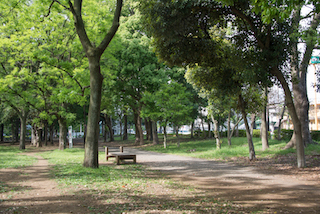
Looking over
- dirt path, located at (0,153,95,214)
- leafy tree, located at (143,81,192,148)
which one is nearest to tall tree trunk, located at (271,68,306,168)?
dirt path, located at (0,153,95,214)

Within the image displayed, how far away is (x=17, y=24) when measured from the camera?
1819 cm

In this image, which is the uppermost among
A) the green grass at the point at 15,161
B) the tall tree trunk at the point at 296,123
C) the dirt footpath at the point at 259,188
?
the tall tree trunk at the point at 296,123

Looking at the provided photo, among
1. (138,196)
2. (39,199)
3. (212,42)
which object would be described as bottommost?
(138,196)

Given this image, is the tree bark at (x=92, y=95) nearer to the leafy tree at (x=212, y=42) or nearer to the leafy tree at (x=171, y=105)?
the leafy tree at (x=212, y=42)

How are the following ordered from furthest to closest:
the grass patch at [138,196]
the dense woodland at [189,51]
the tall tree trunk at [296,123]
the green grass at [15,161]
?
the green grass at [15,161], the tall tree trunk at [296,123], the dense woodland at [189,51], the grass patch at [138,196]

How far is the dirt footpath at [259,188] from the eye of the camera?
541 centimetres

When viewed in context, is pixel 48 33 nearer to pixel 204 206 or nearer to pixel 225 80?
pixel 225 80

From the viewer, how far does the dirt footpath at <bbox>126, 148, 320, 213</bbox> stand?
213 inches

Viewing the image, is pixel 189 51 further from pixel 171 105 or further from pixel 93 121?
pixel 171 105

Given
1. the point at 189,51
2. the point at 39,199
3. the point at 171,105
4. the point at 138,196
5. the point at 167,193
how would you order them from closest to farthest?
the point at 39,199 → the point at 138,196 → the point at 167,193 → the point at 189,51 → the point at 171,105

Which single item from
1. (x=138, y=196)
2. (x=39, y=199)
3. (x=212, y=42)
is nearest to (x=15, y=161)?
(x=39, y=199)

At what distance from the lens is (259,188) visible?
7051 millimetres

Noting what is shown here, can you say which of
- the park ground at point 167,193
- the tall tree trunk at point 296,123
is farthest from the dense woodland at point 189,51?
the park ground at point 167,193

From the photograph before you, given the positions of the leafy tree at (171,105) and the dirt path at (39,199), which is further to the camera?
the leafy tree at (171,105)
